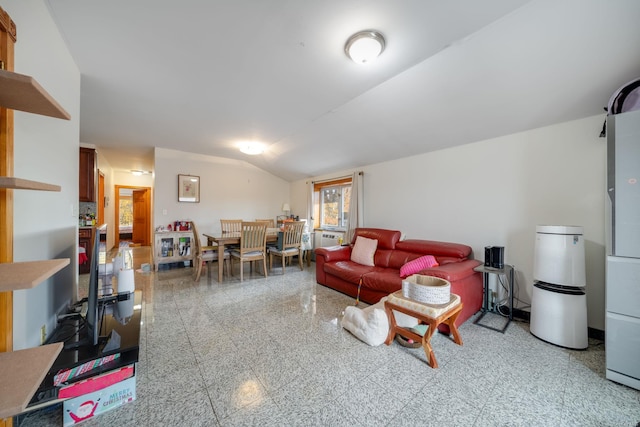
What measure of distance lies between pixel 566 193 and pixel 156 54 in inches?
164

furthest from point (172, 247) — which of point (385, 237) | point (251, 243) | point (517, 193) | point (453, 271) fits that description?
point (517, 193)

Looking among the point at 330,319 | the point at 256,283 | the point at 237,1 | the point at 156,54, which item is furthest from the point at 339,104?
the point at 256,283

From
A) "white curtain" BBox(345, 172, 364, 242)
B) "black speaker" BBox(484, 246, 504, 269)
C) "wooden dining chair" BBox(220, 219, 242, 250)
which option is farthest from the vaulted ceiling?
"wooden dining chair" BBox(220, 219, 242, 250)

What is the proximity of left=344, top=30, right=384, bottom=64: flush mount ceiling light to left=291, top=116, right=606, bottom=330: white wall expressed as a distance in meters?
1.99

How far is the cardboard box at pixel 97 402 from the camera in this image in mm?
1271

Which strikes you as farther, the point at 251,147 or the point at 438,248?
the point at 251,147

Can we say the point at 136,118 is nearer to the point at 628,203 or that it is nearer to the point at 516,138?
the point at 516,138

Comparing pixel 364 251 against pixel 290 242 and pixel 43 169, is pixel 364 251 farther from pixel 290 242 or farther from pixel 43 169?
pixel 43 169

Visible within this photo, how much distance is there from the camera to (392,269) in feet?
10.7

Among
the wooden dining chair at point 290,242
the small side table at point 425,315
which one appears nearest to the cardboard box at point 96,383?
the small side table at point 425,315

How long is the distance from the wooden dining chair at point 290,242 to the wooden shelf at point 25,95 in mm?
3534

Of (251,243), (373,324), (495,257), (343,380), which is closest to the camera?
(343,380)

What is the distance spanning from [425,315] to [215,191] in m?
5.17

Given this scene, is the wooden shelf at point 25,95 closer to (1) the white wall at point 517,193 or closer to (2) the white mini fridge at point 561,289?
(2) the white mini fridge at point 561,289
